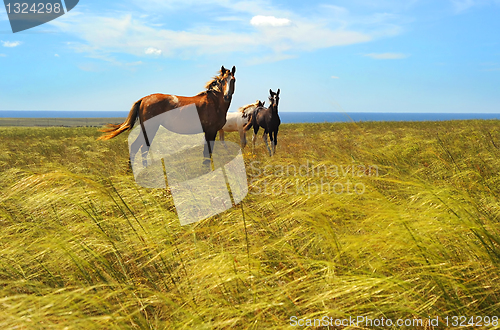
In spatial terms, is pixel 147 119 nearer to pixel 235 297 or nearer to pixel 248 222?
pixel 248 222

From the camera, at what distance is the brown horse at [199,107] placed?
6.95 metres

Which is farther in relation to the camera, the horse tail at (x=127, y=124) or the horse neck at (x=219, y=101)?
the horse neck at (x=219, y=101)

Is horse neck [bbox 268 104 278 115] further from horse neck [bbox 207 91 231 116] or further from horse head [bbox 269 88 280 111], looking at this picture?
horse neck [bbox 207 91 231 116]

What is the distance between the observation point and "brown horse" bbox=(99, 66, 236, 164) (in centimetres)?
695

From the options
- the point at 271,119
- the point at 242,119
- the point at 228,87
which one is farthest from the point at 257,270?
the point at 242,119

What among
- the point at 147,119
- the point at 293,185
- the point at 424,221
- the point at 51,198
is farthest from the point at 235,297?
the point at 147,119

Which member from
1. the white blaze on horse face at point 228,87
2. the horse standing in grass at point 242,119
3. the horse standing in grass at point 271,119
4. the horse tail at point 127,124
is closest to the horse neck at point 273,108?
Result: the horse standing in grass at point 271,119

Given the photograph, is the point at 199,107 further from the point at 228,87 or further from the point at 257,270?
the point at 257,270

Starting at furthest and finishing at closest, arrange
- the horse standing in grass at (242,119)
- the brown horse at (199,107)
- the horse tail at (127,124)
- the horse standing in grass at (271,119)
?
1. the horse standing in grass at (242,119)
2. the horse standing in grass at (271,119)
3. the brown horse at (199,107)
4. the horse tail at (127,124)

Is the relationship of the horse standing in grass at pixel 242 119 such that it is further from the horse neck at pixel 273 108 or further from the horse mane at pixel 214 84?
the horse mane at pixel 214 84

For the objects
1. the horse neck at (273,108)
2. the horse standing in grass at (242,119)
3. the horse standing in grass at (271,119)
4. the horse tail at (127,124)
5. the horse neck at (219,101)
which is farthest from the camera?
the horse standing in grass at (242,119)

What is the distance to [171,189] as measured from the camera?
4.12 metres

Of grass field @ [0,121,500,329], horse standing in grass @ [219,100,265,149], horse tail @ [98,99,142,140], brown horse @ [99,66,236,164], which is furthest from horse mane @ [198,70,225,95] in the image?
grass field @ [0,121,500,329]

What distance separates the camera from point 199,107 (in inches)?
286
